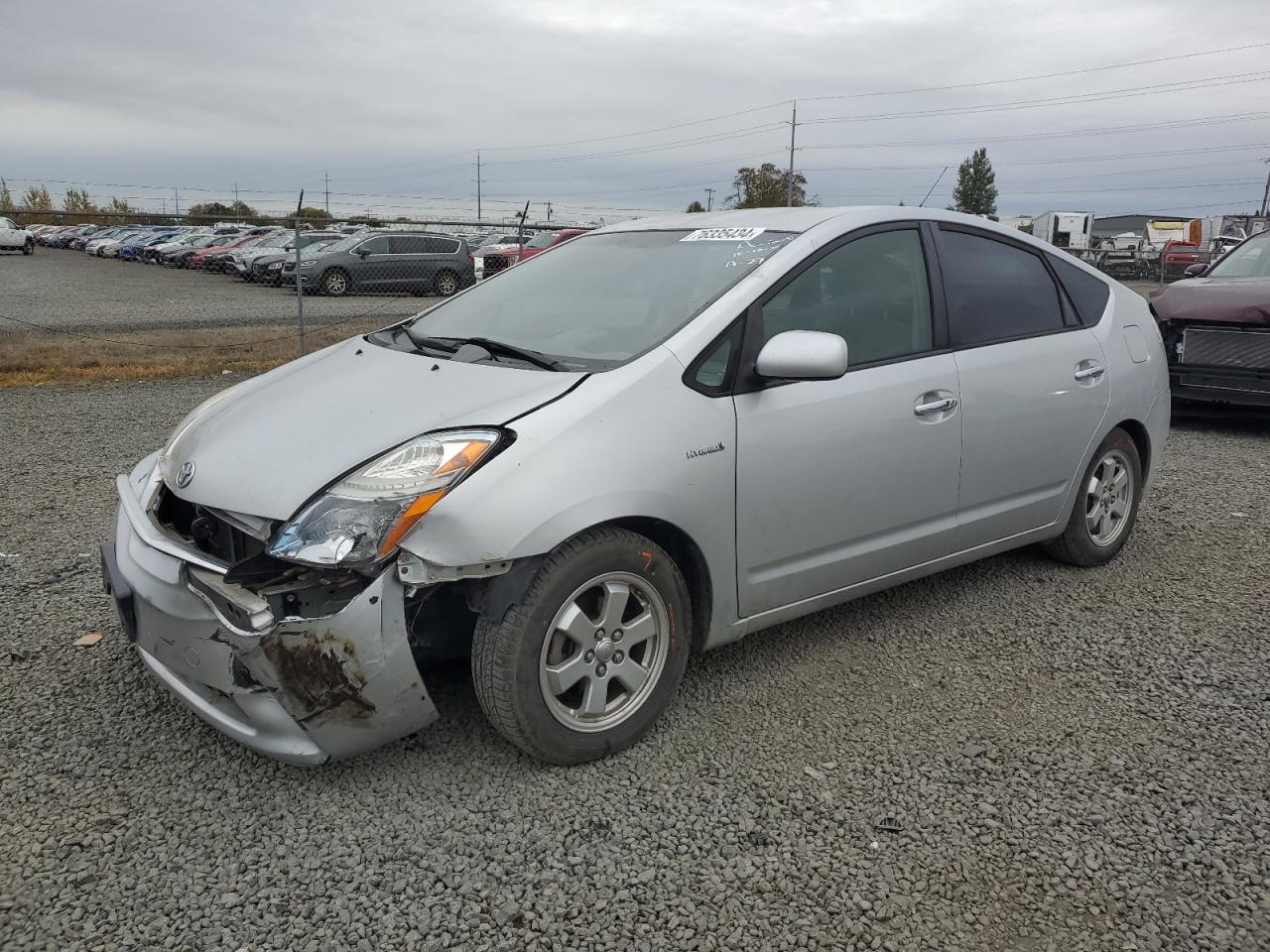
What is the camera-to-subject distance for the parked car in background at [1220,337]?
24.6 ft

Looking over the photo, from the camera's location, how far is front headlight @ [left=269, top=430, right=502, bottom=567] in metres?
2.61

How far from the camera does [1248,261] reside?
848cm

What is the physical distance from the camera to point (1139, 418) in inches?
181

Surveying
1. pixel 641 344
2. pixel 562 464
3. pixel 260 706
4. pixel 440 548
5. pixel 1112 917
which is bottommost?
pixel 1112 917

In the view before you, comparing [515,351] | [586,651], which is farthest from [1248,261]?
[586,651]

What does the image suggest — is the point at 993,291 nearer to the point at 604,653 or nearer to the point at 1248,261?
the point at 604,653

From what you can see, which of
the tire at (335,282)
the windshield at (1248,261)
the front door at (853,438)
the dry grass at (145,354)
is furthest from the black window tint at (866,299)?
the tire at (335,282)

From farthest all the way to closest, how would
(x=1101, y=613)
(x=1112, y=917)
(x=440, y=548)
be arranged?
1. (x=1101, y=613)
2. (x=440, y=548)
3. (x=1112, y=917)

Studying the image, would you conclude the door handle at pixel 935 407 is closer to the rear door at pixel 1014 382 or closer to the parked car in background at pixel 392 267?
the rear door at pixel 1014 382

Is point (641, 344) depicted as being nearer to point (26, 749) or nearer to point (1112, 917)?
point (1112, 917)

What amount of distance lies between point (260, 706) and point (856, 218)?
2596mm

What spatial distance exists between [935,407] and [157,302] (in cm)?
1952

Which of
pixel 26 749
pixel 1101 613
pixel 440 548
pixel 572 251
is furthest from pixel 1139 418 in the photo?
pixel 26 749

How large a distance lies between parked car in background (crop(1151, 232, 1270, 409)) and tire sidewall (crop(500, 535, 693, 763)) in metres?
6.28
